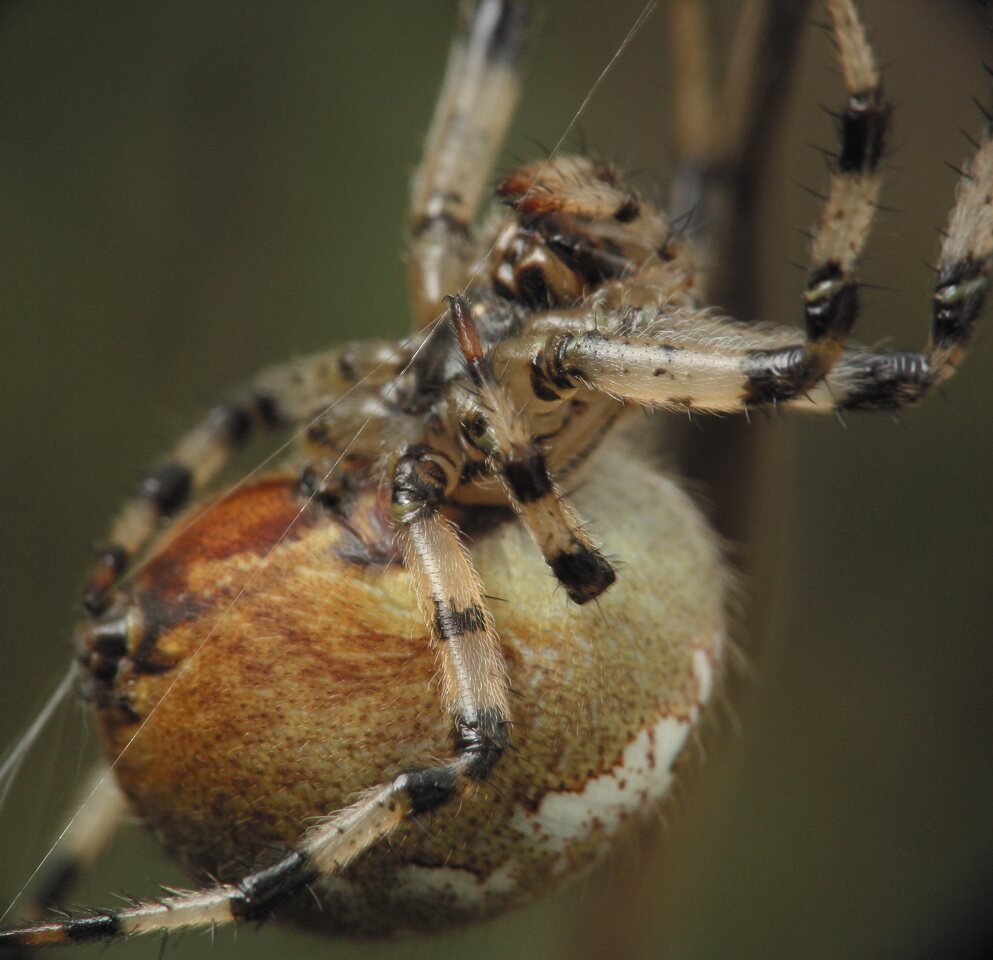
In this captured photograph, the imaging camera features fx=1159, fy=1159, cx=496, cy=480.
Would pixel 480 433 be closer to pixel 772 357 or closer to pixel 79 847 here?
pixel 772 357

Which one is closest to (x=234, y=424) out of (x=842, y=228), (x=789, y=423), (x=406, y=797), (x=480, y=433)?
(x=480, y=433)

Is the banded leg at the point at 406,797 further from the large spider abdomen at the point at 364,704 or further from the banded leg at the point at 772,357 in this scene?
the banded leg at the point at 772,357

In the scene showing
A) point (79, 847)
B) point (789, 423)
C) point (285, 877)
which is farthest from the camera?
point (789, 423)

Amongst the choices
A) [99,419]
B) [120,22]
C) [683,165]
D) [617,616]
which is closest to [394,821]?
[617,616]

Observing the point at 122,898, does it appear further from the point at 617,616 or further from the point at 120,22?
the point at 120,22

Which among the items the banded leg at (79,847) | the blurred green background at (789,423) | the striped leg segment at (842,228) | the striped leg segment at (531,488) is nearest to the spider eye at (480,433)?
the striped leg segment at (531,488)

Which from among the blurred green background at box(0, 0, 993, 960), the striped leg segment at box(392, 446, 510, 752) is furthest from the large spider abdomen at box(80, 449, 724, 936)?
the blurred green background at box(0, 0, 993, 960)
